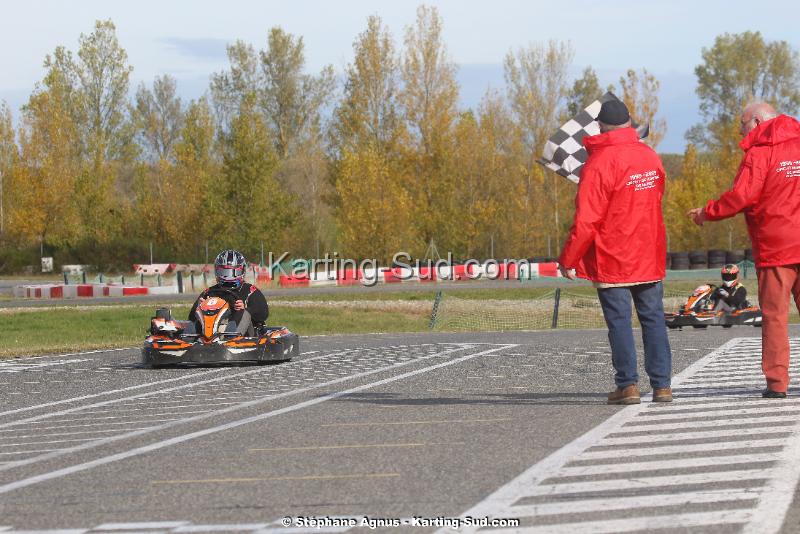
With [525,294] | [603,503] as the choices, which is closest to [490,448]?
[603,503]

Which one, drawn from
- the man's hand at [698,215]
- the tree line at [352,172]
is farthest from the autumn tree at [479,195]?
the man's hand at [698,215]

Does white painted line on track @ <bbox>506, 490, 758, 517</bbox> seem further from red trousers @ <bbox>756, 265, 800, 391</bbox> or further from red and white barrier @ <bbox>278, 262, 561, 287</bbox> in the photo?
red and white barrier @ <bbox>278, 262, 561, 287</bbox>

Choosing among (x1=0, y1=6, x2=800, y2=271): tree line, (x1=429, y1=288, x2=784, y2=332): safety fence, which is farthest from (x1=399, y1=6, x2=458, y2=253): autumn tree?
(x1=429, y1=288, x2=784, y2=332): safety fence

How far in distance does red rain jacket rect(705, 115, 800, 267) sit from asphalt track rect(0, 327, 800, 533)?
40.1 inches

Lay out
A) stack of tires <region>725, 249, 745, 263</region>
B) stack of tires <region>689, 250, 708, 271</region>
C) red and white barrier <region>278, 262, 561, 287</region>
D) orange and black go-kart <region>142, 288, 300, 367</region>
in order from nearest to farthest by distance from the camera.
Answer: orange and black go-kart <region>142, 288, 300, 367</region> → red and white barrier <region>278, 262, 561, 287</region> → stack of tires <region>725, 249, 745, 263</region> → stack of tires <region>689, 250, 708, 271</region>

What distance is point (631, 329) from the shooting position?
8.27m

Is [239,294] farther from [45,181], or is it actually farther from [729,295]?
[45,181]

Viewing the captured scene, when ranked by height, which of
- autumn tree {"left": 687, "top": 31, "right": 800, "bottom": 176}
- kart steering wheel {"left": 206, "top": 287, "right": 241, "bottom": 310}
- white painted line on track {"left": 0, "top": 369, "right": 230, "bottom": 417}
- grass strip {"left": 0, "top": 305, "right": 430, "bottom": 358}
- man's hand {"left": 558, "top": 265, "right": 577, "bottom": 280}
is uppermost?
autumn tree {"left": 687, "top": 31, "right": 800, "bottom": 176}

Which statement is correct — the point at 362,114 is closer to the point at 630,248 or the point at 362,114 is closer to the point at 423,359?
the point at 423,359

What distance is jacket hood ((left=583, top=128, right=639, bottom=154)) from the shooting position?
827cm

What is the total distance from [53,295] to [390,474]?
3924 centimetres

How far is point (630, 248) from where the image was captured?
8.19 metres

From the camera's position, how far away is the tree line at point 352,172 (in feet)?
177

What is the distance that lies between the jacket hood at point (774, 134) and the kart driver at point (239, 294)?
7.18 m
